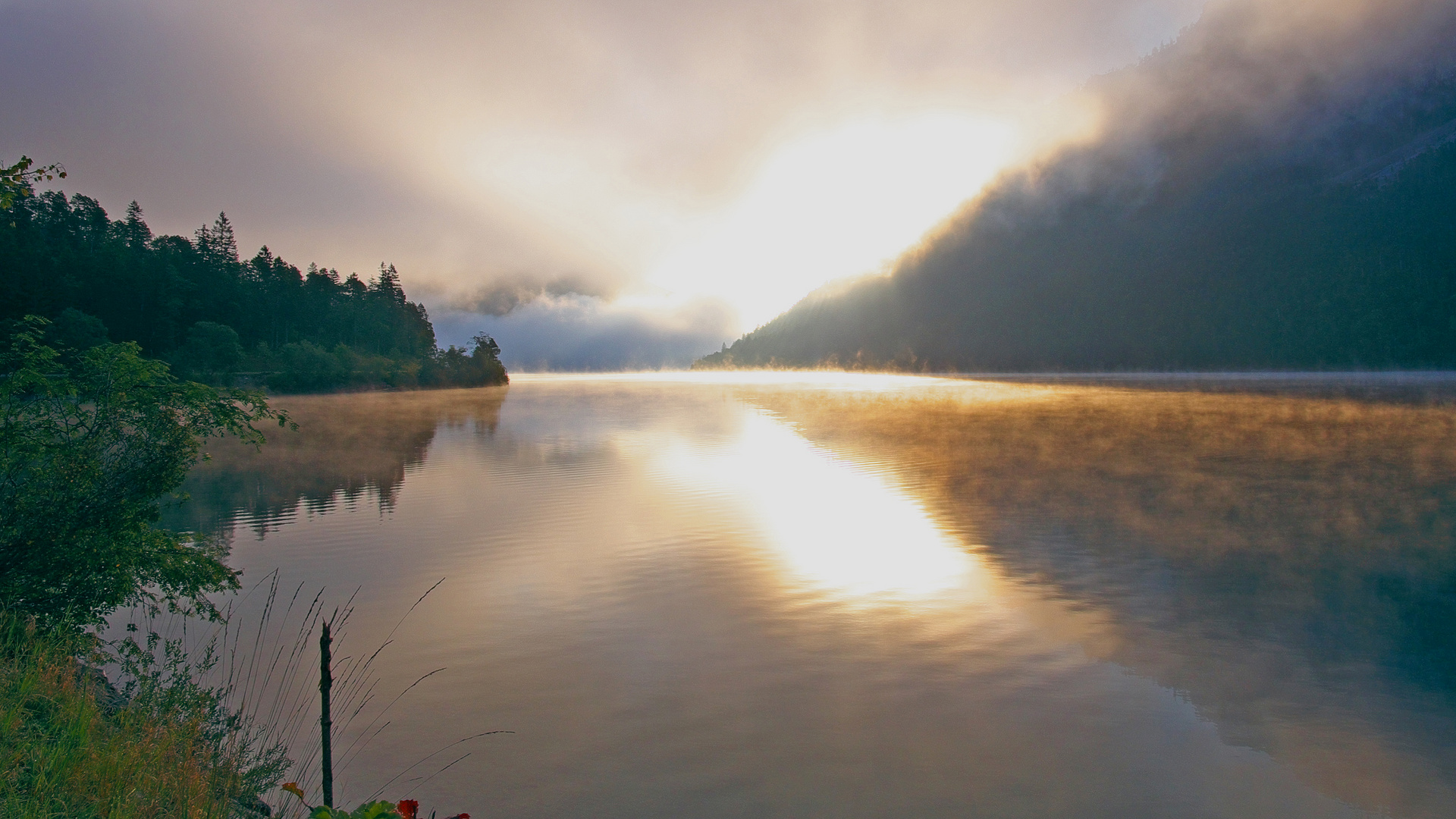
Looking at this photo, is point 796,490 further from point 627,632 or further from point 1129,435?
point 1129,435

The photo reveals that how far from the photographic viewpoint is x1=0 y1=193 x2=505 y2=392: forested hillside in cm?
10494

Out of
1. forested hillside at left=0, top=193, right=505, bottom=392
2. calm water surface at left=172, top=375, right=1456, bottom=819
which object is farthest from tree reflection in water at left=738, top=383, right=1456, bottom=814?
forested hillside at left=0, top=193, right=505, bottom=392

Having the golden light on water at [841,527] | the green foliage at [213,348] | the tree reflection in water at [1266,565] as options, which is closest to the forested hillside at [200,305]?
the green foliage at [213,348]

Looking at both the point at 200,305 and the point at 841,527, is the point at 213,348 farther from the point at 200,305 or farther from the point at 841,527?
the point at 841,527

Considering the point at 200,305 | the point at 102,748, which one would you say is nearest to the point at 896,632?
the point at 102,748

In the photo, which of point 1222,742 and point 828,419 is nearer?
point 1222,742

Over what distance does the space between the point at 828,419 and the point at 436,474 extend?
45821mm

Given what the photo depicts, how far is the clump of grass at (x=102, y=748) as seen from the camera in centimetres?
647

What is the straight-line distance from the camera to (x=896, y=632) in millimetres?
15289

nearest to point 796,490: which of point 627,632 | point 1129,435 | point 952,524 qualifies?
point 952,524

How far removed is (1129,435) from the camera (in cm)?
5688

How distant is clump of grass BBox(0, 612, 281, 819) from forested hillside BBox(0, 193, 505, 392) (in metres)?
96.5

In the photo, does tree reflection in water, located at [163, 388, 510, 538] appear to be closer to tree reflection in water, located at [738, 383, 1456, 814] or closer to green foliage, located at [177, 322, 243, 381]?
tree reflection in water, located at [738, 383, 1456, 814]

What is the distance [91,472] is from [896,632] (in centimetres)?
1431
